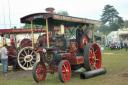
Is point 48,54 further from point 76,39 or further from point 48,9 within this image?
point 48,9

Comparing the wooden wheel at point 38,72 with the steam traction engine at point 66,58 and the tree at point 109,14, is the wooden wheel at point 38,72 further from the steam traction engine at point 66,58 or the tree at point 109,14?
the tree at point 109,14

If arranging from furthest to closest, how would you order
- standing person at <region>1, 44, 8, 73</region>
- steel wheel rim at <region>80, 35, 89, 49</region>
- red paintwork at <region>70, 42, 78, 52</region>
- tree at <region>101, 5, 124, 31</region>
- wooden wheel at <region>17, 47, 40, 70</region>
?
tree at <region>101, 5, 124, 31</region>, wooden wheel at <region>17, 47, 40, 70</region>, standing person at <region>1, 44, 8, 73</region>, steel wheel rim at <region>80, 35, 89, 49</region>, red paintwork at <region>70, 42, 78, 52</region>

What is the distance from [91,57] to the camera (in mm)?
6711

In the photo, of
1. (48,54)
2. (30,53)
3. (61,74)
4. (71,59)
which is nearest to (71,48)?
(71,59)

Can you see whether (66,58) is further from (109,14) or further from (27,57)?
(109,14)

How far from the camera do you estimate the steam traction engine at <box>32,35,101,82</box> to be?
221 inches

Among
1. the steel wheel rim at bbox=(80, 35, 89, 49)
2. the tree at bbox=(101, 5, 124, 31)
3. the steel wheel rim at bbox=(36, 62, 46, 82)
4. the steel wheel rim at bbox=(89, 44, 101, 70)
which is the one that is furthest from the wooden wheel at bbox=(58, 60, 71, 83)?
the tree at bbox=(101, 5, 124, 31)

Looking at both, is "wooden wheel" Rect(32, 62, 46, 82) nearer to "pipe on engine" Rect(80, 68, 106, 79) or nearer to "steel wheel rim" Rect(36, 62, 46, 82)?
"steel wheel rim" Rect(36, 62, 46, 82)

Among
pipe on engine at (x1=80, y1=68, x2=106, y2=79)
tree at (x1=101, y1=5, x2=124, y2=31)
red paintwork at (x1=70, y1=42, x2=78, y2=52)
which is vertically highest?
tree at (x1=101, y1=5, x2=124, y2=31)

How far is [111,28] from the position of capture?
51500mm

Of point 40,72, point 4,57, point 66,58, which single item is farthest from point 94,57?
point 4,57

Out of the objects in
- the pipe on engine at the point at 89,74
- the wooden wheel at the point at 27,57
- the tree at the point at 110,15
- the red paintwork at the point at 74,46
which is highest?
the tree at the point at 110,15

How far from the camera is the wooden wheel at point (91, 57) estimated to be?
6.33m

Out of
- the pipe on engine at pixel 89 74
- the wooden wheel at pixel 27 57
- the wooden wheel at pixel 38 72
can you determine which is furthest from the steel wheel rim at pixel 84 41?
the wooden wheel at pixel 27 57
